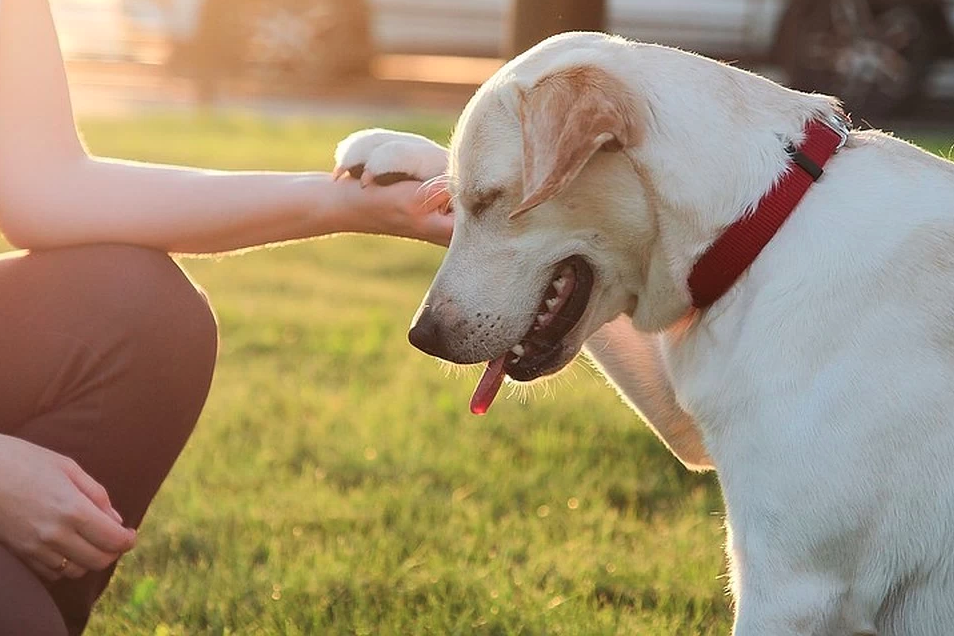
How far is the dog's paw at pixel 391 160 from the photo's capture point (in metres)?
2.94

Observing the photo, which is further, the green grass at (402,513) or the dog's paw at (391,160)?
the green grass at (402,513)

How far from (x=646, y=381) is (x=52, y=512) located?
119cm

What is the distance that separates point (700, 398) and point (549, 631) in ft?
2.65

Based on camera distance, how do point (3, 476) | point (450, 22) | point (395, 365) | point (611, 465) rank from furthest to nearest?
1. point (450, 22)
2. point (395, 365)
3. point (611, 465)
4. point (3, 476)

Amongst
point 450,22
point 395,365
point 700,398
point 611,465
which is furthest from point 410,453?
point 450,22

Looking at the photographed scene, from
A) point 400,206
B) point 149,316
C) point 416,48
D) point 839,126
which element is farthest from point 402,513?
point 416,48

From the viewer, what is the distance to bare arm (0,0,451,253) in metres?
2.71

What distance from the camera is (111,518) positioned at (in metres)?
2.52

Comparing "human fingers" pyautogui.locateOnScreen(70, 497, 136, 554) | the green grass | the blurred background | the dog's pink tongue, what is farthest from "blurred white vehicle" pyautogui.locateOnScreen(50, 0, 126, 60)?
"human fingers" pyautogui.locateOnScreen(70, 497, 136, 554)

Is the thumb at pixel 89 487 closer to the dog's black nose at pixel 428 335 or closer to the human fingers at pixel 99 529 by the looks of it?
the human fingers at pixel 99 529

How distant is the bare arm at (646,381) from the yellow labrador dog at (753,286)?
0.74ft

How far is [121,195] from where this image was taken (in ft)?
9.20

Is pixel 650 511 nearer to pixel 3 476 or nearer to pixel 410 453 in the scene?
pixel 410 453

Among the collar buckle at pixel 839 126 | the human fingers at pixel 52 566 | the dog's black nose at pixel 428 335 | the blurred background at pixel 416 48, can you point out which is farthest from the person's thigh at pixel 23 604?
the blurred background at pixel 416 48
